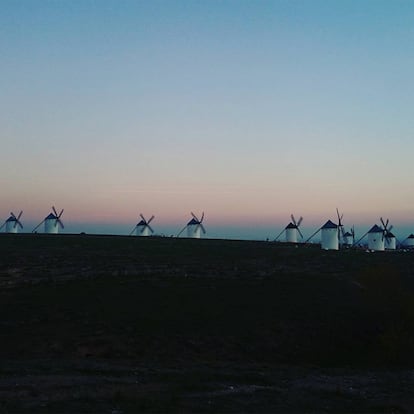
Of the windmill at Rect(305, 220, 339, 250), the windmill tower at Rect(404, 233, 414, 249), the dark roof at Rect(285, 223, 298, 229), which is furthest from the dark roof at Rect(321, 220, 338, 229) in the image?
the windmill tower at Rect(404, 233, 414, 249)

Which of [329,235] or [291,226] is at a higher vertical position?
[291,226]

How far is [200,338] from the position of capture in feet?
102

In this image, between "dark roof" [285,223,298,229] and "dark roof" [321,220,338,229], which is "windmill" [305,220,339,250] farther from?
"dark roof" [285,223,298,229]

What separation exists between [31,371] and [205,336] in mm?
12801

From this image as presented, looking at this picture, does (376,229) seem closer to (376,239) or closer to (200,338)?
(376,239)

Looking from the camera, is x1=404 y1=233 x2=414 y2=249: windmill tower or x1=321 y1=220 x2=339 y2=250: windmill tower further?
x1=404 y1=233 x2=414 y2=249: windmill tower

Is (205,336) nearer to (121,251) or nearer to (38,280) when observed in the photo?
(38,280)

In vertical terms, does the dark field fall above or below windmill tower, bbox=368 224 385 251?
below

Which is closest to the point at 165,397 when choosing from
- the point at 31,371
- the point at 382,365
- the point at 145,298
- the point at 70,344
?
the point at 31,371

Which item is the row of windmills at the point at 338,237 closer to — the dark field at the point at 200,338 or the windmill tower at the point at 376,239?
the windmill tower at the point at 376,239

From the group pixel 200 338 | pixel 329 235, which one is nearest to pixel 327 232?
pixel 329 235

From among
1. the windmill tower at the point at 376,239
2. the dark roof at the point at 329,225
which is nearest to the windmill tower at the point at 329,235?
the dark roof at the point at 329,225

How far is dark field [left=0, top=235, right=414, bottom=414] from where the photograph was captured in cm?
1711

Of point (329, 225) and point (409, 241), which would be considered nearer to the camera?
point (329, 225)
